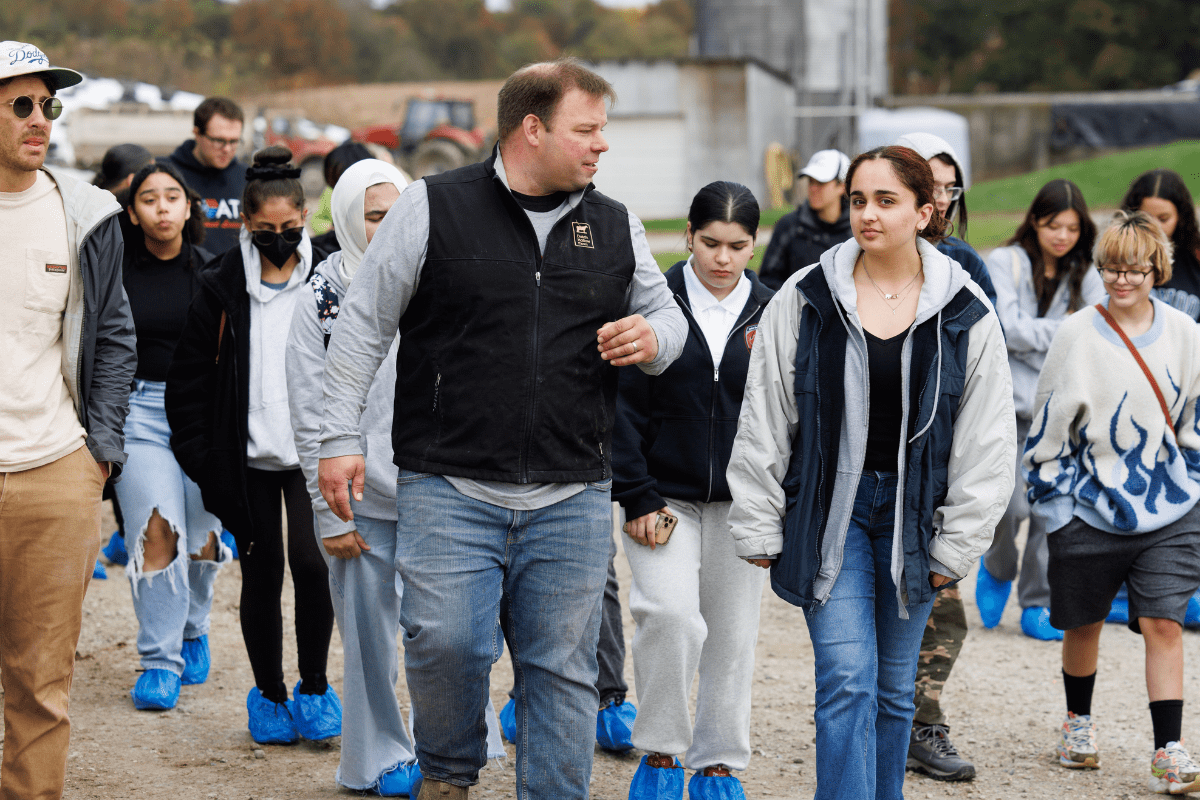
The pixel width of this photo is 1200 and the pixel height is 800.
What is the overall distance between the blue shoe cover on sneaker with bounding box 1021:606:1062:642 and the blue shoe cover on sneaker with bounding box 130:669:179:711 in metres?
3.93

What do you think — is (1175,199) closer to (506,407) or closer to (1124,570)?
(1124,570)

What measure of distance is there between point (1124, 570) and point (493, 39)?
8273cm

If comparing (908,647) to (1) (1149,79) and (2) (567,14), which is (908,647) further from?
(2) (567,14)

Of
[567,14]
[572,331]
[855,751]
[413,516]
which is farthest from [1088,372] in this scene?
[567,14]

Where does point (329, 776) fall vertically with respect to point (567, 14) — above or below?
below

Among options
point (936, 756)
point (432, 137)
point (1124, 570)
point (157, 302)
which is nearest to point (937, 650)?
point (936, 756)

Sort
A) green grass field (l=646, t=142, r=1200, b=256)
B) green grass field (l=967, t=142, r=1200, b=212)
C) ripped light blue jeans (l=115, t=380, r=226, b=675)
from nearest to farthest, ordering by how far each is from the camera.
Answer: ripped light blue jeans (l=115, t=380, r=226, b=675)
green grass field (l=646, t=142, r=1200, b=256)
green grass field (l=967, t=142, r=1200, b=212)

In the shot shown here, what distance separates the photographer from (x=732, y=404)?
13.4 ft

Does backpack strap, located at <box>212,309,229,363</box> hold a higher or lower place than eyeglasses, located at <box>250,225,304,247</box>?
lower

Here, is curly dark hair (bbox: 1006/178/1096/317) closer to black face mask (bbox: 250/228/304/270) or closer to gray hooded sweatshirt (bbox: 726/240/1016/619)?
gray hooded sweatshirt (bbox: 726/240/1016/619)

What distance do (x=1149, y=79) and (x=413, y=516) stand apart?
51.7 metres

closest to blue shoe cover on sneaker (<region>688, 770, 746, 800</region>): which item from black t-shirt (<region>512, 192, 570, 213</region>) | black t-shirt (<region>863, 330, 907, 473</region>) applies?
black t-shirt (<region>863, 330, 907, 473</region>)

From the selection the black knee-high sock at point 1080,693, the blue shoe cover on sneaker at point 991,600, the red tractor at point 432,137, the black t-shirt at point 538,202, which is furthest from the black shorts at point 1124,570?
the red tractor at point 432,137

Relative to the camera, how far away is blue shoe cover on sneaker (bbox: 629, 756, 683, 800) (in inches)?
161
